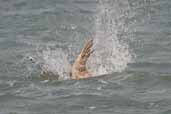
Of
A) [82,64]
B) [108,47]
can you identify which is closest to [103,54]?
[108,47]

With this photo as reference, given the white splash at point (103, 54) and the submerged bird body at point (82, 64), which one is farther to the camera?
the white splash at point (103, 54)

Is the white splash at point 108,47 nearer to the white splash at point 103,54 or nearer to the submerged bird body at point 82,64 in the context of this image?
the white splash at point 103,54

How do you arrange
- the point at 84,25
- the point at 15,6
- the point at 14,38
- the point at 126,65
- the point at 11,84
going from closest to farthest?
the point at 11,84
the point at 126,65
the point at 14,38
the point at 84,25
the point at 15,6

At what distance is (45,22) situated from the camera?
22.8 metres

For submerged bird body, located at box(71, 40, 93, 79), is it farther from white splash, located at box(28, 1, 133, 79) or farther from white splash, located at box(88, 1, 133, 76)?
white splash, located at box(88, 1, 133, 76)

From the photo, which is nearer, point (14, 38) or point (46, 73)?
point (46, 73)

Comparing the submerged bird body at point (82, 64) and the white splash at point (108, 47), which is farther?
the white splash at point (108, 47)

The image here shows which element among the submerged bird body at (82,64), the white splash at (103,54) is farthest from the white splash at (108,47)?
the submerged bird body at (82,64)

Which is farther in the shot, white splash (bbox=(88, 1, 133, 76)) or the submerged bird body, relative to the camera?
white splash (bbox=(88, 1, 133, 76))

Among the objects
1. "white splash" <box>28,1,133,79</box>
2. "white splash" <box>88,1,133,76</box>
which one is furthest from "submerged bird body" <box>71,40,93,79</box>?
"white splash" <box>88,1,133,76</box>

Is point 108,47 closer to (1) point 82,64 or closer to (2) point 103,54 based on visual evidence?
(2) point 103,54

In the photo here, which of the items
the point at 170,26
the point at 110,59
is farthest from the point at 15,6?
the point at 110,59

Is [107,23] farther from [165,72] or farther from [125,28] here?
[165,72]

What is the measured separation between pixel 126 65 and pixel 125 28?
18.6 ft
